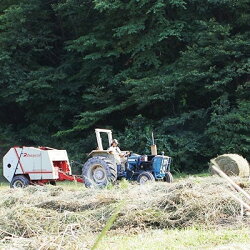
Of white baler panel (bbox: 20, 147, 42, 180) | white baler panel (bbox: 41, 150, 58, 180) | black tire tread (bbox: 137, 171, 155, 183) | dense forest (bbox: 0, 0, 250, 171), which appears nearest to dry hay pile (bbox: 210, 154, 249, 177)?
black tire tread (bbox: 137, 171, 155, 183)

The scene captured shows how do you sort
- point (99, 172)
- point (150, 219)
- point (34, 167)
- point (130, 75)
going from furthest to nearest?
1. point (130, 75)
2. point (34, 167)
3. point (99, 172)
4. point (150, 219)

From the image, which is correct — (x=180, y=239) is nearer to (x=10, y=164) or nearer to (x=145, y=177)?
(x=145, y=177)

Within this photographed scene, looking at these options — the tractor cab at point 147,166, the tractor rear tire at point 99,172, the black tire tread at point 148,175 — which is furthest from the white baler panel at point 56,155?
the black tire tread at point 148,175

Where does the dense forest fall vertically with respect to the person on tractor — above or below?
above

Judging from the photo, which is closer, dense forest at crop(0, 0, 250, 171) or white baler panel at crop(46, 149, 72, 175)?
white baler panel at crop(46, 149, 72, 175)

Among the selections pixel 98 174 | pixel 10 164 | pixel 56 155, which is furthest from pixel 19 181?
pixel 98 174

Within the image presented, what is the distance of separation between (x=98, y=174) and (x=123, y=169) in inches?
24.4

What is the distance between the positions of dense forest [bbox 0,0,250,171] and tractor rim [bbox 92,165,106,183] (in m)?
6.43

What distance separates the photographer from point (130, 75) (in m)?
21.0

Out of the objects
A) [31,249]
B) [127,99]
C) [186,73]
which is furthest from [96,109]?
[31,249]

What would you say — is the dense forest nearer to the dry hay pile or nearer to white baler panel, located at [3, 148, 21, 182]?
the dry hay pile

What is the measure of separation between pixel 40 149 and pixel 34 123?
11084 millimetres

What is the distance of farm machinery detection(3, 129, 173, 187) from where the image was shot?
38.8 ft

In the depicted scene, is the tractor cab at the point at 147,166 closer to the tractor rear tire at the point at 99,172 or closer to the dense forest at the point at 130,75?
the tractor rear tire at the point at 99,172
